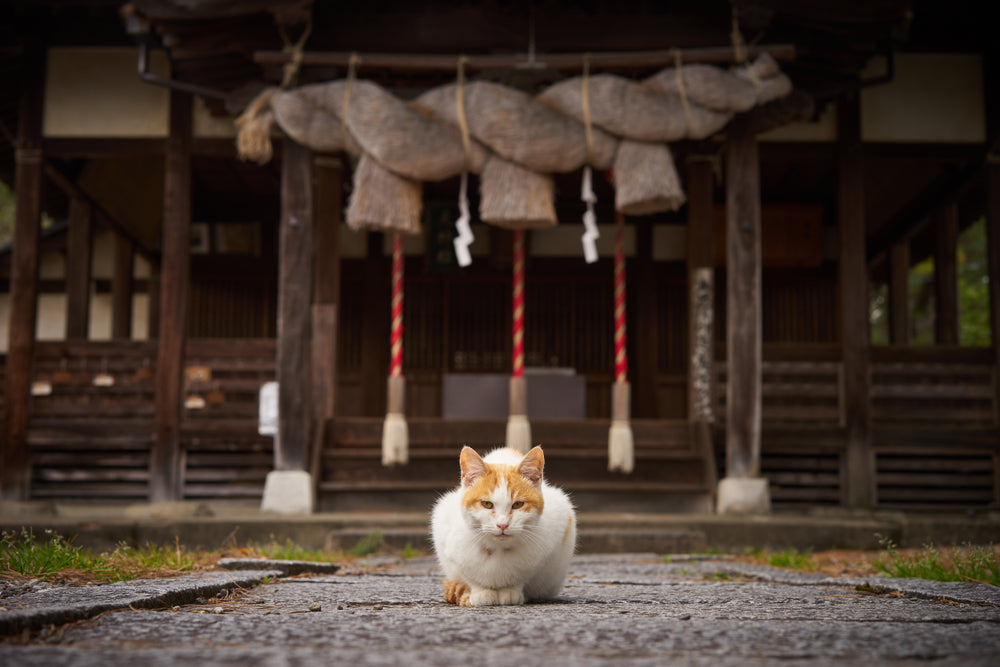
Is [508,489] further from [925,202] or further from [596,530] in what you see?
[925,202]

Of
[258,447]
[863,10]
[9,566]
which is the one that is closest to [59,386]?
[258,447]

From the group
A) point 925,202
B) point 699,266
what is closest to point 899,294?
point 925,202

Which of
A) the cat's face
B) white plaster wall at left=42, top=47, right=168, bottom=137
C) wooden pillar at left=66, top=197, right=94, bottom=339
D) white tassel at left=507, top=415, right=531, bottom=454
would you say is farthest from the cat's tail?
wooden pillar at left=66, top=197, right=94, bottom=339

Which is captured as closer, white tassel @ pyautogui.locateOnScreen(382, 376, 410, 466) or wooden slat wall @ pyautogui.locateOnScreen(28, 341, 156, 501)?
white tassel @ pyautogui.locateOnScreen(382, 376, 410, 466)

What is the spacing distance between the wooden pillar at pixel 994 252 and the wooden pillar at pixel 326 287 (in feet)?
22.4

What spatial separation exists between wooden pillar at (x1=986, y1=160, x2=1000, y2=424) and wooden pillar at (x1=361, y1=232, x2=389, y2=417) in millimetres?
7622

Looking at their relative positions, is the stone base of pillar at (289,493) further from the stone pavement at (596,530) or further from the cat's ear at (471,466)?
the cat's ear at (471,466)

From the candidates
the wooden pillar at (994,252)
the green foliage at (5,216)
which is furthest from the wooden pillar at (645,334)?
the green foliage at (5,216)

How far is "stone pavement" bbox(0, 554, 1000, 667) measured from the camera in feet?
7.98

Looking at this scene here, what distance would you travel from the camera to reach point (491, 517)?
12.2 ft

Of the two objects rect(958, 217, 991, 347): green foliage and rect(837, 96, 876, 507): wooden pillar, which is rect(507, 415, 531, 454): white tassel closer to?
rect(837, 96, 876, 507): wooden pillar

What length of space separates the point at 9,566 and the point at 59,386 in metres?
6.19

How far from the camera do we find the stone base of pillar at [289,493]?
8.46 m

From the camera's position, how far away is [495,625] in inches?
122
